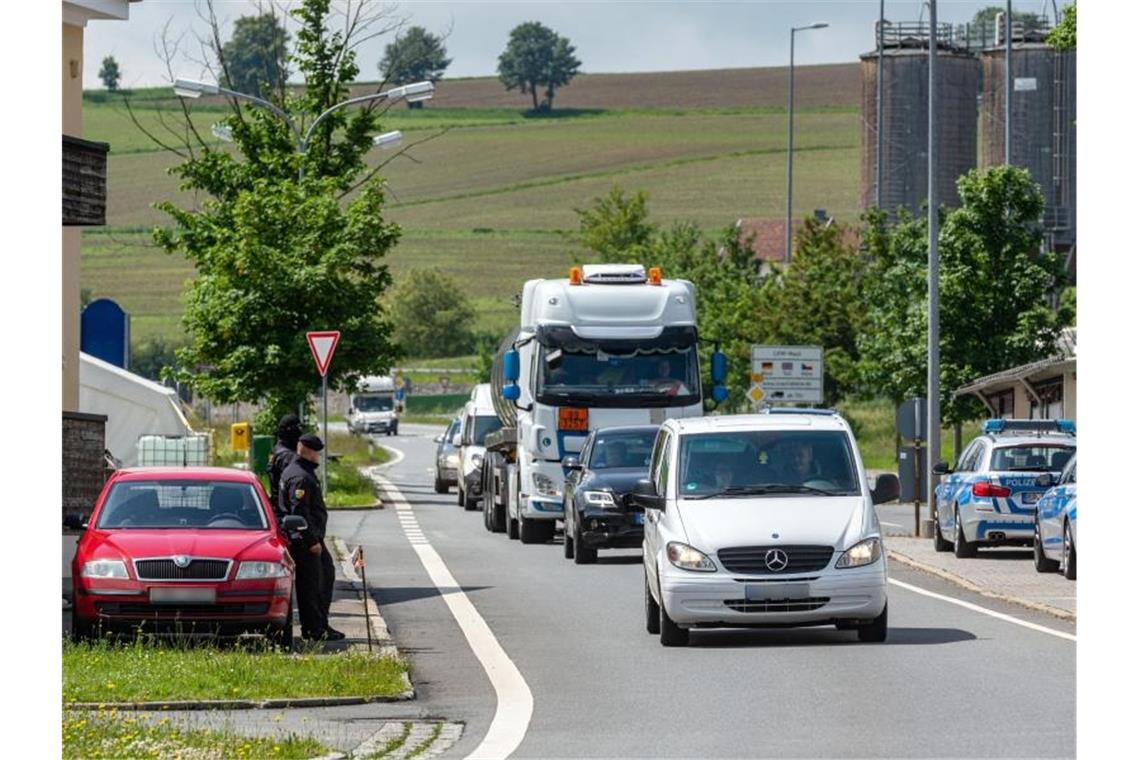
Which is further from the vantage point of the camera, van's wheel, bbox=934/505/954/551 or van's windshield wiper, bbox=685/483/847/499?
van's wheel, bbox=934/505/954/551

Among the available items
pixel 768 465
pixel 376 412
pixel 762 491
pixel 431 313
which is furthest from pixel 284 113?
pixel 431 313

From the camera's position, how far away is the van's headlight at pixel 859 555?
18094 mm

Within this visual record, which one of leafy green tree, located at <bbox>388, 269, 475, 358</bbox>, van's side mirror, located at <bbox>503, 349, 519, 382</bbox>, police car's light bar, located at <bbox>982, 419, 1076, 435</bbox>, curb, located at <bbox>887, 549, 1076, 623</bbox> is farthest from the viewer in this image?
leafy green tree, located at <bbox>388, 269, 475, 358</bbox>

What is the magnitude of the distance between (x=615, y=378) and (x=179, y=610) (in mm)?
16812

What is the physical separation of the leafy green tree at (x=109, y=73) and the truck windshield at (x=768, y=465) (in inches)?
6532

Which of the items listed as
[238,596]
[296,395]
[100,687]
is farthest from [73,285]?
[296,395]

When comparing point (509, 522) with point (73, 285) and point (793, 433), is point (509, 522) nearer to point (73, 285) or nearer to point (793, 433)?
point (73, 285)

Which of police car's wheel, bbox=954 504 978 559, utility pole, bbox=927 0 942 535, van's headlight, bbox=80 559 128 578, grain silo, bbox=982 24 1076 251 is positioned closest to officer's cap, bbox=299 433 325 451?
van's headlight, bbox=80 559 128 578

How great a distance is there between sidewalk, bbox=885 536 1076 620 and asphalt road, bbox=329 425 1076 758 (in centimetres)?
41

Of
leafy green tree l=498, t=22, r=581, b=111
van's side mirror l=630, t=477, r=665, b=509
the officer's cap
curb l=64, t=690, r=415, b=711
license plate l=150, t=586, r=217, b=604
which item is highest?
leafy green tree l=498, t=22, r=581, b=111

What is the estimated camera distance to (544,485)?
34531 mm

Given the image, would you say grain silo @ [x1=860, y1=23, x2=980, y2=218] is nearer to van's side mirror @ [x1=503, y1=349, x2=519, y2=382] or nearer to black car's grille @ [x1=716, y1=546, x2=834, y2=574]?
van's side mirror @ [x1=503, y1=349, x2=519, y2=382]

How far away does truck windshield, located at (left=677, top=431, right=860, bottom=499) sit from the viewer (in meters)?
19.1

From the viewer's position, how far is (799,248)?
78125 mm
